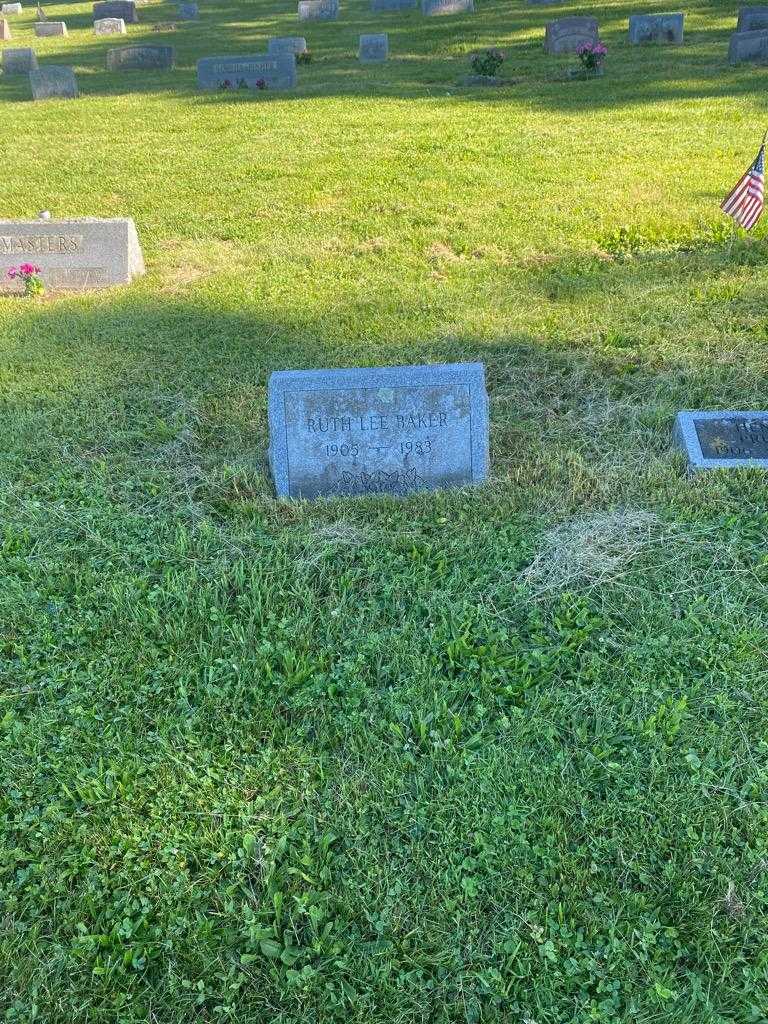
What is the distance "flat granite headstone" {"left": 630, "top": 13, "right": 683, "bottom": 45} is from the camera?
15.5 m

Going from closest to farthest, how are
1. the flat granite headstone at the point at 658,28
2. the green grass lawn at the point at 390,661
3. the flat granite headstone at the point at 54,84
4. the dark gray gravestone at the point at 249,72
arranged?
the green grass lawn at the point at 390,661 < the dark gray gravestone at the point at 249,72 < the flat granite headstone at the point at 658,28 < the flat granite headstone at the point at 54,84

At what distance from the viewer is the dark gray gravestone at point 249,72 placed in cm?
1520

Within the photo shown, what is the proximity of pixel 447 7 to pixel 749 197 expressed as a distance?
17042 millimetres

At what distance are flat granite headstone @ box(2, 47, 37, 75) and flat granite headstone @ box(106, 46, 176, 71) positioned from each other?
2.26m

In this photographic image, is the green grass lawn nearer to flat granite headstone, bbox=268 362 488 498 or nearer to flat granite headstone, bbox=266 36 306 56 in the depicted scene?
flat granite headstone, bbox=268 362 488 498

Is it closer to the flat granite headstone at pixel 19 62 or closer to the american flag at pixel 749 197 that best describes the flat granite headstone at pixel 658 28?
the american flag at pixel 749 197

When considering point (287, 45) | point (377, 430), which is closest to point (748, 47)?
point (287, 45)

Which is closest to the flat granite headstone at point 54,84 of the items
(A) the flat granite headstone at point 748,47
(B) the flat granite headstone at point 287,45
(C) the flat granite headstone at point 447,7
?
(B) the flat granite headstone at point 287,45

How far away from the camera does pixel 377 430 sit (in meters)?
4.33

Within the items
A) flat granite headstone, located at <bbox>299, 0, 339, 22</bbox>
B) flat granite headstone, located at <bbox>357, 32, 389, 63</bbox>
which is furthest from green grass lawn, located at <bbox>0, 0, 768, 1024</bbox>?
flat granite headstone, located at <bbox>299, 0, 339, 22</bbox>

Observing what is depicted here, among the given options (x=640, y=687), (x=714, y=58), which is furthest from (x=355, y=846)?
(x=714, y=58)

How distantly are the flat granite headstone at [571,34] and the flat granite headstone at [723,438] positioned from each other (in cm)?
1387

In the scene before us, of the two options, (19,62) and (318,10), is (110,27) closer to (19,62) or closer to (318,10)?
(19,62)

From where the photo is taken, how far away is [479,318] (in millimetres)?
6285
